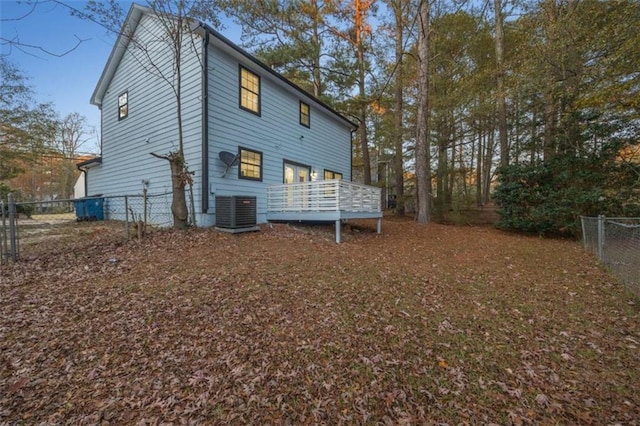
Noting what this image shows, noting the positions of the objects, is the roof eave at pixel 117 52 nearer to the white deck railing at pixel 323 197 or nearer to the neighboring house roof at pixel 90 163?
the neighboring house roof at pixel 90 163

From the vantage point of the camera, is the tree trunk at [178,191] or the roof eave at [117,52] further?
the roof eave at [117,52]

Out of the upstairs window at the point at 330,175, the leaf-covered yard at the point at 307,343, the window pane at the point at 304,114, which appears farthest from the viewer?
the upstairs window at the point at 330,175

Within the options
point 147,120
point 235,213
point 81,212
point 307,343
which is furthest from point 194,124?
point 307,343

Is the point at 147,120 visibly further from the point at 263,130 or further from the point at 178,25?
the point at 263,130

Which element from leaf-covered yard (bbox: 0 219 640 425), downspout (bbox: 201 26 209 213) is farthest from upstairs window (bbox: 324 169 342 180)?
leaf-covered yard (bbox: 0 219 640 425)

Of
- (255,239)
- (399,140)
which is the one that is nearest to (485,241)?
(255,239)

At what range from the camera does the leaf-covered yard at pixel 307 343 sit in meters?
1.88

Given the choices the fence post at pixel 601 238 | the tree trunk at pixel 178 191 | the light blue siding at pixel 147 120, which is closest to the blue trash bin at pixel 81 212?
the light blue siding at pixel 147 120

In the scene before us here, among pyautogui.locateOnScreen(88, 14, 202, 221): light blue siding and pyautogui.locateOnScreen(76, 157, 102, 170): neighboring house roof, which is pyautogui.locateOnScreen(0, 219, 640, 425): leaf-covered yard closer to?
pyautogui.locateOnScreen(88, 14, 202, 221): light blue siding

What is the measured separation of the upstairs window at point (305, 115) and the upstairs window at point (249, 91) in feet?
8.14

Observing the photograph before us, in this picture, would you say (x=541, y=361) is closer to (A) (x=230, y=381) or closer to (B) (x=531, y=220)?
(A) (x=230, y=381)

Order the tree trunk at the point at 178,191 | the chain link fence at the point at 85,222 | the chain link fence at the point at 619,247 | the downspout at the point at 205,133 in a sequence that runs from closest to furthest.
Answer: the chain link fence at the point at 619,247 → the chain link fence at the point at 85,222 → the tree trunk at the point at 178,191 → the downspout at the point at 205,133

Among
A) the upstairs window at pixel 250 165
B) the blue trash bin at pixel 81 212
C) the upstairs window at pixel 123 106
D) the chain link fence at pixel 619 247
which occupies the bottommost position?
the chain link fence at pixel 619 247

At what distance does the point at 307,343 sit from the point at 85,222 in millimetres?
10608
